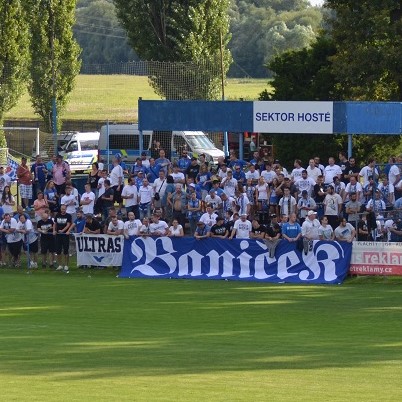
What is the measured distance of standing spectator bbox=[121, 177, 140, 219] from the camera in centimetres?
3203

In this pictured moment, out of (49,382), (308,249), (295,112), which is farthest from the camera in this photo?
(295,112)

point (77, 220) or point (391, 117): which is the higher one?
point (391, 117)

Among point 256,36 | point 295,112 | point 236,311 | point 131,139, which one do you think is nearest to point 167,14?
point 131,139

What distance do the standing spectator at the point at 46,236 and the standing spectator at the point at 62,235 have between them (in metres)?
0.15

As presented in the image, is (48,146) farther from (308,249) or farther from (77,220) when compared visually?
(308,249)

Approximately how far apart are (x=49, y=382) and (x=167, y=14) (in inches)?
1666

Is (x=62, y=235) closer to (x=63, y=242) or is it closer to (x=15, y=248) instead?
(x=63, y=242)

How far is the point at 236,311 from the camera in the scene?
77.9 ft

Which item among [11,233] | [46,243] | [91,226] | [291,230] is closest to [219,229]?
[291,230]

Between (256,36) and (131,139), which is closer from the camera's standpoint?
(131,139)

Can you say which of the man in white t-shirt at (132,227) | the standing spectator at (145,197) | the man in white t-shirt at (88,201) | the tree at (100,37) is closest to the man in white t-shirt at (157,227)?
the man in white t-shirt at (132,227)

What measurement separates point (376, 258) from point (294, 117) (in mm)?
7341

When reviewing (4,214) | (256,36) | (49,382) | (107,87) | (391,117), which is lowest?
(49,382)

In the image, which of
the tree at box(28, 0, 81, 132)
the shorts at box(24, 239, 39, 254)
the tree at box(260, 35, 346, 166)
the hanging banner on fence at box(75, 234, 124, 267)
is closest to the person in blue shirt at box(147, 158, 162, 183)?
the hanging banner on fence at box(75, 234, 124, 267)
